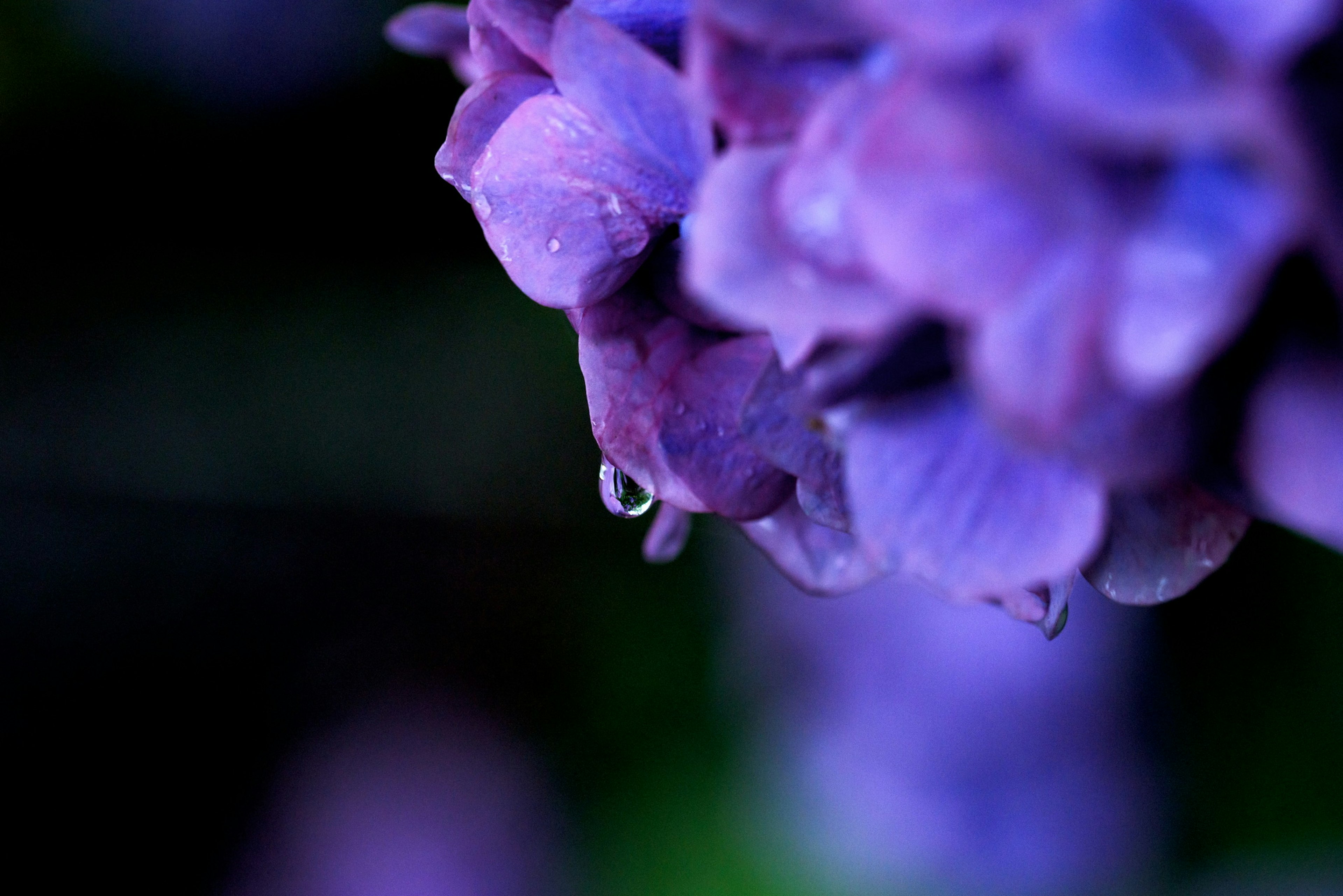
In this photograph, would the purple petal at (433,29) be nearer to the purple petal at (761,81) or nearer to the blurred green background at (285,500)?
the purple petal at (761,81)

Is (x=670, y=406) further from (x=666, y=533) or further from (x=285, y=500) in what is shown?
(x=285, y=500)

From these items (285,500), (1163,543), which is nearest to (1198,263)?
(1163,543)

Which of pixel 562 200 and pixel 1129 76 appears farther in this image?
pixel 562 200

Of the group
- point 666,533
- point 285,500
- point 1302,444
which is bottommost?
point 285,500

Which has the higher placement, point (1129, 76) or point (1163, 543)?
point (1129, 76)

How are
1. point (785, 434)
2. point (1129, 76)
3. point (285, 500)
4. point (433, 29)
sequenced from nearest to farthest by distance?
point (1129, 76) → point (785, 434) → point (433, 29) → point (285, 500)

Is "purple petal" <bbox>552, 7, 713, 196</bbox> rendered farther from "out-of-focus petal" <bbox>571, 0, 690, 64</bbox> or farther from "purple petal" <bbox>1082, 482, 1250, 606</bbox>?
"purple petal" <bbox>1082, 482, 1250, 606</bbox>

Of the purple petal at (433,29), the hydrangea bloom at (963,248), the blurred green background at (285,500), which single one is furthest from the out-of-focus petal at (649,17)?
the blurred green background at (285,500)
